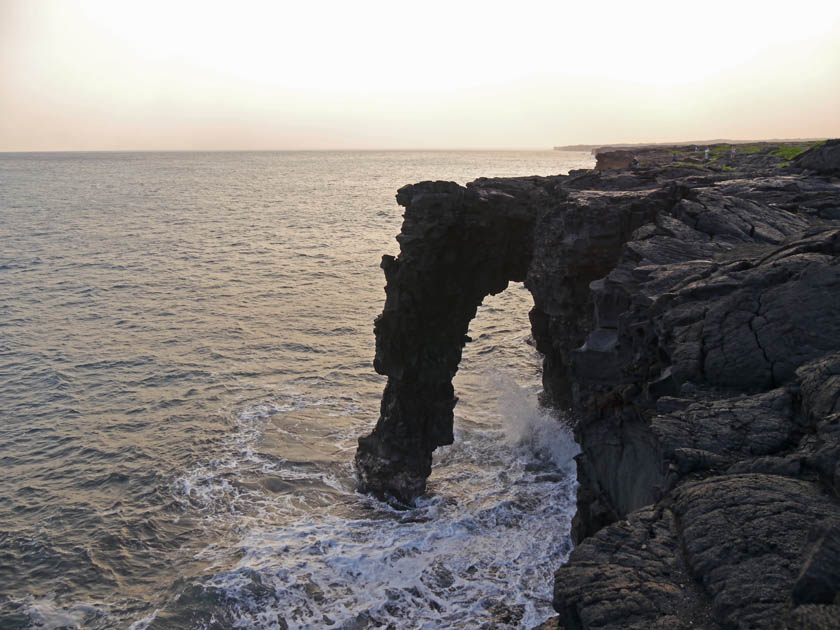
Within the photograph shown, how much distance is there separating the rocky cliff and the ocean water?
313 centimetres

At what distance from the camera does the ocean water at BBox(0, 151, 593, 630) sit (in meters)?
19.2

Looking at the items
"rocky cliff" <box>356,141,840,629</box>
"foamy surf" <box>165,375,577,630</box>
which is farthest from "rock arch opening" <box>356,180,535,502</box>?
"foamy surf" <box>165,375,577,630</box>

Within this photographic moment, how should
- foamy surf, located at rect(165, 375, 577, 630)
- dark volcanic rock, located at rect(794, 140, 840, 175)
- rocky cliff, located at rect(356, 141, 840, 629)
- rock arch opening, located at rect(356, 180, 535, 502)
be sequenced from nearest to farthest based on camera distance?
rocky cliff, located at rect(356, 141, 840, 629) → foamy surf, located at rect(165, 375, 577, 630) → rock arch opening, located at rect(356, 180, 535, 502) → dark volcanic rock, located at rect(794, 140, 840, 175)

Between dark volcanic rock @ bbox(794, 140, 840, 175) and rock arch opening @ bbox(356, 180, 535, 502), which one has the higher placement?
dark volcanic rock @ bbox(794, 140, 840, 175)

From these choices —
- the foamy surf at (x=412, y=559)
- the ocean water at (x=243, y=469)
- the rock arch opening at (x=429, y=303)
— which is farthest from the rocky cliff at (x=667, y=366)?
the ocean water at (x=243, y=469)

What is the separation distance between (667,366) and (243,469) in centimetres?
1985

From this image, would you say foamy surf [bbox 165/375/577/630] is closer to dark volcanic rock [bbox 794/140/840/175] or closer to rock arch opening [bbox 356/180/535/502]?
rock arch opening [bbox 356/180/535/502]

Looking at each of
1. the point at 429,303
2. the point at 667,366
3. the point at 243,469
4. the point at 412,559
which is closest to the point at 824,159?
the point at 429,303

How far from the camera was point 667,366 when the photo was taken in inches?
536

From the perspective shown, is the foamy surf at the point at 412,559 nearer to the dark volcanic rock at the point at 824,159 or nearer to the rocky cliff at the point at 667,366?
the rocky cliff at the point at 667,366

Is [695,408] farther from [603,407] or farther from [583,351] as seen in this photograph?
[583,351]

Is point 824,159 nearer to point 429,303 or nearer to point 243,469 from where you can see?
point 429,303

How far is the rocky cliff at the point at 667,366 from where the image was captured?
7.88 m

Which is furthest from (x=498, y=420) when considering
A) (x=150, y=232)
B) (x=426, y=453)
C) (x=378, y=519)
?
(x=150, y=232)
